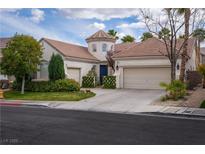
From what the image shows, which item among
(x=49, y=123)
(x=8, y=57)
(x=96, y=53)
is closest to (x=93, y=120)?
(x=49, y=123)

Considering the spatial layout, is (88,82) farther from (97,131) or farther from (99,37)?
(97,131)

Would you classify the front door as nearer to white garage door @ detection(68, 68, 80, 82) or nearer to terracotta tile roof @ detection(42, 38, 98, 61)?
terracotta tile roof @ detection(42, 38, 98, 61)

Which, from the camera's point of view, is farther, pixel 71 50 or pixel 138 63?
pixel 71 50

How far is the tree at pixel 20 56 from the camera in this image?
21.3 m

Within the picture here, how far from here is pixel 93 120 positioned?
11289 mm

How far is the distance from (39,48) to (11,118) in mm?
12039

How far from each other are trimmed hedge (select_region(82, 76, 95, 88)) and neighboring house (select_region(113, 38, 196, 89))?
2.91 metres

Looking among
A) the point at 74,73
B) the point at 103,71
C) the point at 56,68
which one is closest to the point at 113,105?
the point at 56,68

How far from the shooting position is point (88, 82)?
27.5m

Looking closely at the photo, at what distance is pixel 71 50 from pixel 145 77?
8.13m

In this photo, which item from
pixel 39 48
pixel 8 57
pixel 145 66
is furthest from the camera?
pixel 145 66

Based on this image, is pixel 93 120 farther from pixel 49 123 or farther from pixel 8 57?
pixel 8 57

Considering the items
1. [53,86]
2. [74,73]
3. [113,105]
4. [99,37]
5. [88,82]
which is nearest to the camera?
[113,105]

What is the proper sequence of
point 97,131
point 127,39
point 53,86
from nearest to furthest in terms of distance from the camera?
point 97,131
point 53,86
point 127,39
